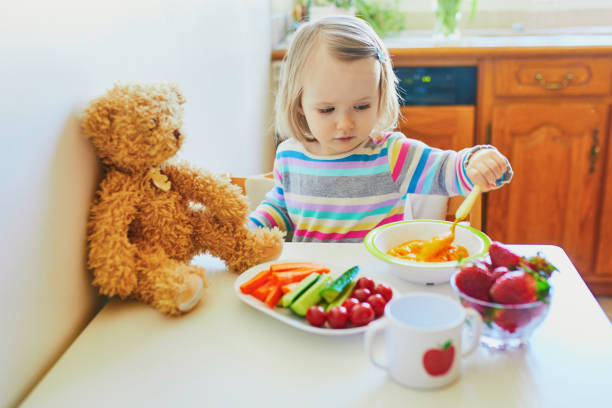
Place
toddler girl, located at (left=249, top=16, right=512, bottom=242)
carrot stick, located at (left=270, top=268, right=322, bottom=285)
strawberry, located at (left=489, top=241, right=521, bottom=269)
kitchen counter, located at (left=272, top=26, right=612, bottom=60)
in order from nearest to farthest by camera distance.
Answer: strawberry, located at (left=489, top=241, right=521, bottom=269) < carrot stick, located at (left=270, top=268, right=322, bottom=285) < toddler girl, located at (left=249, top=16, right=512, bottom=242) < kitchen counter, located at (left=272, top=26, right=612, bottom=60)

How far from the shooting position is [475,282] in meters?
0.61

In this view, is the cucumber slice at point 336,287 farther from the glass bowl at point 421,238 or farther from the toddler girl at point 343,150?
the toddler girl at point 343,150

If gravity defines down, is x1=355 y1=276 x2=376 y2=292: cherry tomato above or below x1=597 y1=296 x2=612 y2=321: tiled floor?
above

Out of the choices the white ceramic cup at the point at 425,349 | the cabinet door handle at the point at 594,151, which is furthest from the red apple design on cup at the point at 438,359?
the cabinet door handle at the point at 594,151

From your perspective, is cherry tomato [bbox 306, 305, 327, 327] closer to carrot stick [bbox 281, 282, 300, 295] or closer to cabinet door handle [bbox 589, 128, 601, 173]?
carrot stick [bbox 281, 282, 300, 295]

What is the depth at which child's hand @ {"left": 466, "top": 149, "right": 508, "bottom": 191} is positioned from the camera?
2.93 feet

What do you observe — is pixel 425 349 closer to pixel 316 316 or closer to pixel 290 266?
pixel 316 316

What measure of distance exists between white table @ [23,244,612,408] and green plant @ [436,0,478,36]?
1.82 meters

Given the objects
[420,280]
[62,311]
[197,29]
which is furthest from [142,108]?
[197,29]

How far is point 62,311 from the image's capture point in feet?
2.14

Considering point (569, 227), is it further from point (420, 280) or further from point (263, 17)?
point (420, 280)

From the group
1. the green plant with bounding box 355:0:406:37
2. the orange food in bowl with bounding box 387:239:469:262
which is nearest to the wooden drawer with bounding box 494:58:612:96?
the green plant with bounding box 355:0:406:37

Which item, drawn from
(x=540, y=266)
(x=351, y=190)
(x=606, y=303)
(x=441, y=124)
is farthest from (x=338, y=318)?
(x=606, y=303)

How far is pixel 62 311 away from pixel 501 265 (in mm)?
529
